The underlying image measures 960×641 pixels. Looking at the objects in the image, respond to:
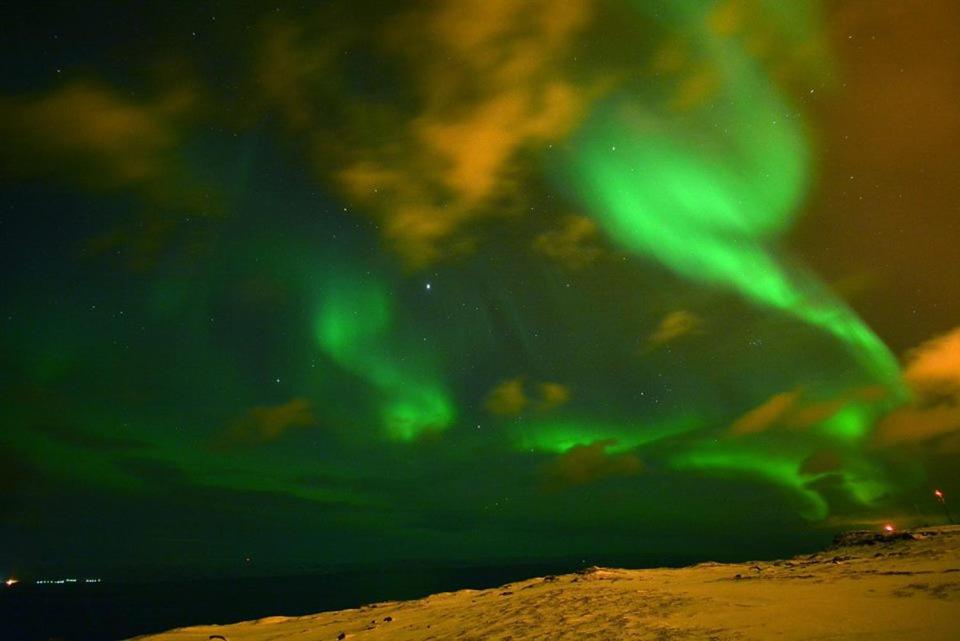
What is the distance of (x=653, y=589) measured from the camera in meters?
10.8

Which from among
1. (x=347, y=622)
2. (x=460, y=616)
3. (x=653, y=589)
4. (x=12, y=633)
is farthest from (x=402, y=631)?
(x=12, y=633)

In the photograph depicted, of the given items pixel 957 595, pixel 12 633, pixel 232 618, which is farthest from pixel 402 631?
pixel 12 633

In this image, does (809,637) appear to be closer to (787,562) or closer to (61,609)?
(787,562)

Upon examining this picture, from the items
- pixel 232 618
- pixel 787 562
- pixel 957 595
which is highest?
pixel 957 595

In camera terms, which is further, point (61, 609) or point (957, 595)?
point (61, 609)

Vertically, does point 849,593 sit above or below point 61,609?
above

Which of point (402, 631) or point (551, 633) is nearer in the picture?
point (551, 633)

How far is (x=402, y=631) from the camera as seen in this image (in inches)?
432

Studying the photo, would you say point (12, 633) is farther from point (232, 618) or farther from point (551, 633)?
point (551, 633)

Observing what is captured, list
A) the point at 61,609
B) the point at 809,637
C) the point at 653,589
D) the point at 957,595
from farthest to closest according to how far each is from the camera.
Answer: the point at 61,609
the point at 653,589
the point at 957,595
the point at 809,637

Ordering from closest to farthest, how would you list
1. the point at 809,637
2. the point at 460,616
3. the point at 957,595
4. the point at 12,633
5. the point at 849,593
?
the point at 809,637 < the point at 957,595 < the point at 849,593 < the point at 460,616 < the point at 12,633

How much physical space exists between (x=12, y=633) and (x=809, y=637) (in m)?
185

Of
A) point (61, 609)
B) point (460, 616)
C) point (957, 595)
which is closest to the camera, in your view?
point (957, 595)

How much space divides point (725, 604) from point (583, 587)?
15.7ft
